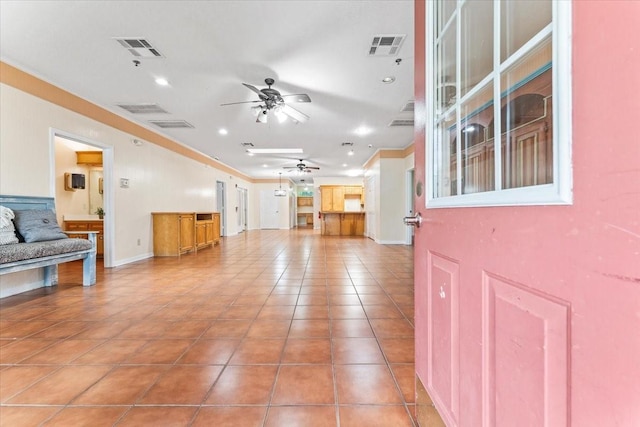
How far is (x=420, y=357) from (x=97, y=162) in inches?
295

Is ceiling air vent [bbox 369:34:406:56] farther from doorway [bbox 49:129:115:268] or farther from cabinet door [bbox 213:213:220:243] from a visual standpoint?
cabinet door [bbox 213:213:220:243]

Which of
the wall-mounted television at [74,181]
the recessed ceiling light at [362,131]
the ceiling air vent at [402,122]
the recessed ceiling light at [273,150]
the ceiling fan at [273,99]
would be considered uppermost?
the recessed ceiling light at [362,131]

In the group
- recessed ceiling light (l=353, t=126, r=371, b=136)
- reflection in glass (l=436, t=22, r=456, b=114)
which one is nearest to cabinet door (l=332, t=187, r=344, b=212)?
recessed ceiling light (l=353, t=126, r=371, b=136)

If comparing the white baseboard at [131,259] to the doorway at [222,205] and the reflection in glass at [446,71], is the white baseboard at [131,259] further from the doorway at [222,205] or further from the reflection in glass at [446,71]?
the reflection in glass at [446,71]

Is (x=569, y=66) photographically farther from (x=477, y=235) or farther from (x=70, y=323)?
(x=70, y=323)

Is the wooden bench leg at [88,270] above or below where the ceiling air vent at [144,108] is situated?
below

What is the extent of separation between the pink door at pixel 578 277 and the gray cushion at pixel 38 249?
3939mm

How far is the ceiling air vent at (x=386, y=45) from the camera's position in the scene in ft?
9.25

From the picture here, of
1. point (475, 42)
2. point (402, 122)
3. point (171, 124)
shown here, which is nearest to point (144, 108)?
point (171, 124)

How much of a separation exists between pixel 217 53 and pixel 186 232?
432cm

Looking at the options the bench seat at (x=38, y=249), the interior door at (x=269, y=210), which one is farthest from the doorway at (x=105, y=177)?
the interior door at (x=269, y=210)

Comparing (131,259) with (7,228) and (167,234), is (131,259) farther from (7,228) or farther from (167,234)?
(7,228)

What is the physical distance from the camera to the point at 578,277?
0.51 metres

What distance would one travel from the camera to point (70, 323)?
249 centimetres
